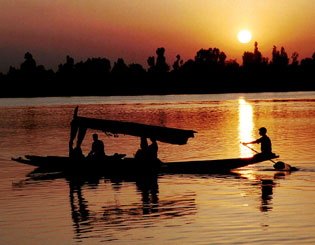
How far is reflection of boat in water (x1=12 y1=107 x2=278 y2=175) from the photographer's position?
2895 centimetres

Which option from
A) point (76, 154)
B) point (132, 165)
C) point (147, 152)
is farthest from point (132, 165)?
point (76, 154)

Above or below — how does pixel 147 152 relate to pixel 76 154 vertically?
above

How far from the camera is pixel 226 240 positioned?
15.8 meters

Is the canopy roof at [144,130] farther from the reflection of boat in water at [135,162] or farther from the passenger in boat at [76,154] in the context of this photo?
the passenger in boat at [76,154]

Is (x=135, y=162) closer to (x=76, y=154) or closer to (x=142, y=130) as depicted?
(x=142, y=130)

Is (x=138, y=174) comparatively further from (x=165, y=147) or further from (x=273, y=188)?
(x=165, y=147)

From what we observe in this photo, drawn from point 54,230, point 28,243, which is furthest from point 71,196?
point 28,243

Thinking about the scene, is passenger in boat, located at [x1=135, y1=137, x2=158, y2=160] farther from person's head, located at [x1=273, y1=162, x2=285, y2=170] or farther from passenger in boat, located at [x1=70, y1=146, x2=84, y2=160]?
person's head, located at [x1=273, y1=162, x2=285, y2=170]

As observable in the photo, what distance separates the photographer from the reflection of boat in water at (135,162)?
28953 millimetres

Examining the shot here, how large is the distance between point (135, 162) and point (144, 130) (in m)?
1.62

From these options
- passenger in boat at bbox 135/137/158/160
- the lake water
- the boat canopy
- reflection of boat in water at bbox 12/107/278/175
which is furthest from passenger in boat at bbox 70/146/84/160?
passenger in boat at bbox 135/137/158/160

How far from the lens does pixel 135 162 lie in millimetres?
29547

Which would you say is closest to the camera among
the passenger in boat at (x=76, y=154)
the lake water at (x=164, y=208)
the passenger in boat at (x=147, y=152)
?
the lake water at (x=164, y=208)

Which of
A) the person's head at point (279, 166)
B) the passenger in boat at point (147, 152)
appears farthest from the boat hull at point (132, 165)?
the person's head at point (279, 166)
